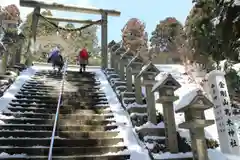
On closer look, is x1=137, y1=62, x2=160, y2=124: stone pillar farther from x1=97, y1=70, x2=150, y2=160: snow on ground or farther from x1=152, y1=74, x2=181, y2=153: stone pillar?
x1=152, y1=74, x2=181, y2=153: stone pillar

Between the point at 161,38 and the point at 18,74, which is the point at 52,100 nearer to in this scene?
the point at 18,74

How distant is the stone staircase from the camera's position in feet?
20.3

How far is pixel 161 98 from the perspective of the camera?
6.47 metres

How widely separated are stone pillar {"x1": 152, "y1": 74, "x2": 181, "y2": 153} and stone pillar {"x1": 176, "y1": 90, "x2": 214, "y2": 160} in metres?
1.02

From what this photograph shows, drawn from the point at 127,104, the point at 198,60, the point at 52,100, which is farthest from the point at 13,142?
the point at 198,60

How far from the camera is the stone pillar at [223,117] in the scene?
6715mm

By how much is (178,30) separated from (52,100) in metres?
21.6

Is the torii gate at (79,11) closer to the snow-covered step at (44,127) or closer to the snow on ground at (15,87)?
the snow on ground at (15,87)

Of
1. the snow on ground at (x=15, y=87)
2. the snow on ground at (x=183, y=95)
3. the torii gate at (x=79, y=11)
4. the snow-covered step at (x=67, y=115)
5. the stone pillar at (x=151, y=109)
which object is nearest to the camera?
the stone pillar at (x=151, y=109)

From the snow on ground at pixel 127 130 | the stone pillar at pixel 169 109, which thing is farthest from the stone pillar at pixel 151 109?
the stone pillar at pixel 169 109

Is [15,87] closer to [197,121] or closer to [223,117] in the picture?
[223,117]

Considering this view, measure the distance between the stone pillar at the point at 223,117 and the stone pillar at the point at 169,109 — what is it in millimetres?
1277

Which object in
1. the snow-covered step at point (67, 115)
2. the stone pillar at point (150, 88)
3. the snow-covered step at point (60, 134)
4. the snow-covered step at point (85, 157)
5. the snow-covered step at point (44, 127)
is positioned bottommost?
the snow-covered step at point (85, 157)

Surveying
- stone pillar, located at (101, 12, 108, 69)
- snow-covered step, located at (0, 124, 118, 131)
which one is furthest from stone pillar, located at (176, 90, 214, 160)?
stone pillar, located at (101, 12, 108, 69)
